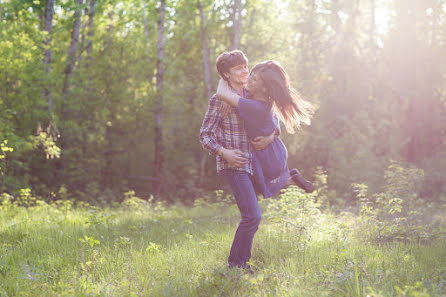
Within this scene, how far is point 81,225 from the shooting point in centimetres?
724

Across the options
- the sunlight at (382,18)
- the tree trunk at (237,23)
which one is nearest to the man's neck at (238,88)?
the tree trunk at (237,23)

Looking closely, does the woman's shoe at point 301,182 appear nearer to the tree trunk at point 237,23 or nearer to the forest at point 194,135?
the forest at point 194,135

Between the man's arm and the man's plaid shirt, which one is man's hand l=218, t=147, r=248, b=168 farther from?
the man's plaid shirt

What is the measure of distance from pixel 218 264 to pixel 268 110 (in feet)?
5.84

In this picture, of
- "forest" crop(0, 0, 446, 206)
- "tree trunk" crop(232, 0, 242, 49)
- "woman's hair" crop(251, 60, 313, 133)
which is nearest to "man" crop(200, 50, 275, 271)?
"woman's hair" crop(251, 60, 313, 133)

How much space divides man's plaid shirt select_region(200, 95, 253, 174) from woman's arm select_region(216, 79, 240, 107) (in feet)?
0.43

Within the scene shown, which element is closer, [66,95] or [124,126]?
[66,95]

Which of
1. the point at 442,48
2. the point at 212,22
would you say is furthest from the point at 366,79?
the point at 212,22

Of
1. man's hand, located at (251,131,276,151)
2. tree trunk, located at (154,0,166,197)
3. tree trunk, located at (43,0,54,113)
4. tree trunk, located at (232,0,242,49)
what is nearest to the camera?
man's hand, located at (251,131,276,151)

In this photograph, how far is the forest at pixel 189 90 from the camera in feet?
49.1

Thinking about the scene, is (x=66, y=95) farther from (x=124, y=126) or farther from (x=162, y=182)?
(x=162, y=182)

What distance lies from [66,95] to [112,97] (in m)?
2.04

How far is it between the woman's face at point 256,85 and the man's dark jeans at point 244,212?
0.81 m

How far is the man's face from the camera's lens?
4.39 meters
